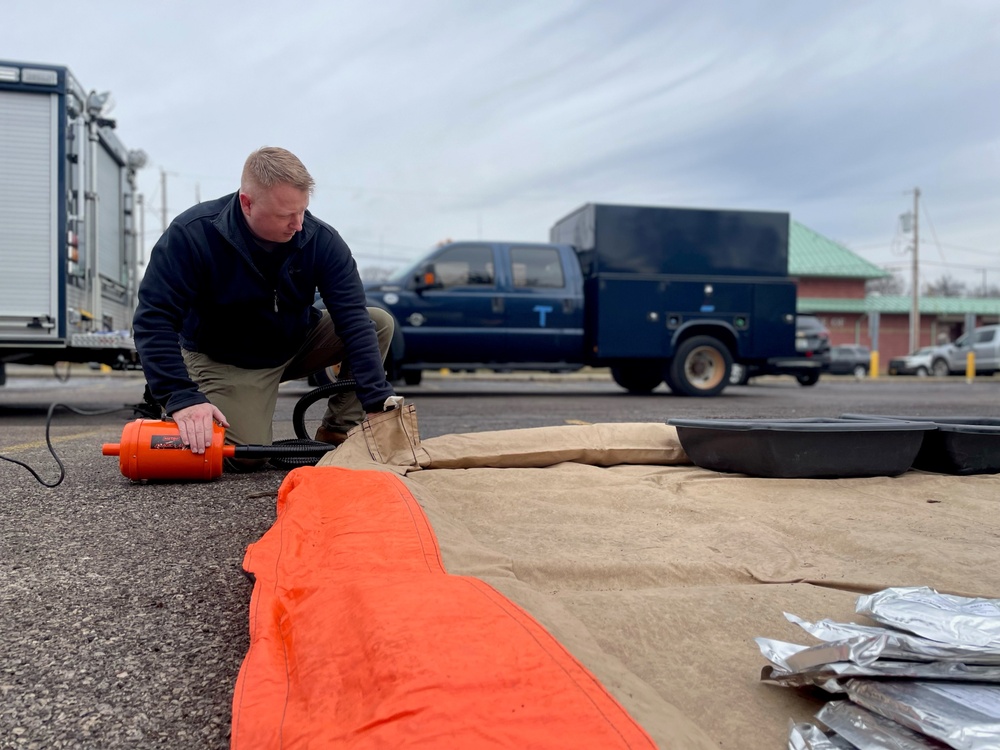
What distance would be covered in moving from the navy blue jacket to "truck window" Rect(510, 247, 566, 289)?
615cm

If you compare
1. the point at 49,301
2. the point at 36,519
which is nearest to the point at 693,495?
the point at 36,519

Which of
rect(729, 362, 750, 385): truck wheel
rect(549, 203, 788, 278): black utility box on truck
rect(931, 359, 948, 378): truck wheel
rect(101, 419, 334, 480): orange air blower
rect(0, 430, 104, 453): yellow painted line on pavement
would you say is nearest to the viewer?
rect(101, 419, 334, 480): orange air blower

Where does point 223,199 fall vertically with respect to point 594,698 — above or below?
above

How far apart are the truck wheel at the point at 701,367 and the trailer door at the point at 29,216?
7.14 m

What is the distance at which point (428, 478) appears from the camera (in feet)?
8.86

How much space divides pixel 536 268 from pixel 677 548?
7833 mm

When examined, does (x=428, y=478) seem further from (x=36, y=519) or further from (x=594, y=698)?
(x=594, y=698)

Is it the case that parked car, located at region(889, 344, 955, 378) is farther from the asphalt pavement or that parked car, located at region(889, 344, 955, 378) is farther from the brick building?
the asphalt pavement

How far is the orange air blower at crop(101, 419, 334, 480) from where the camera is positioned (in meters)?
2.84

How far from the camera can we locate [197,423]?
2736 mm

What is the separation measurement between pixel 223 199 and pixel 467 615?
8.21ft

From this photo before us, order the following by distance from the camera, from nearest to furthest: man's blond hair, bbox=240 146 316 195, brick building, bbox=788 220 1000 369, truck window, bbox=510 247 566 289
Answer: man's blond hair, bbox=240 146 316 195
truck window, bbox=510 247 566 289
brick building, bbox=788 220 1000 369

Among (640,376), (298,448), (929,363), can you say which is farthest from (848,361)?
(298,448)

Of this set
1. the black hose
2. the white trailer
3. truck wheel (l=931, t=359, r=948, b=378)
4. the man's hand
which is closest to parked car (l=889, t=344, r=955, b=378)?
truck wheel (l=931, t=359, r=948, b=378)
